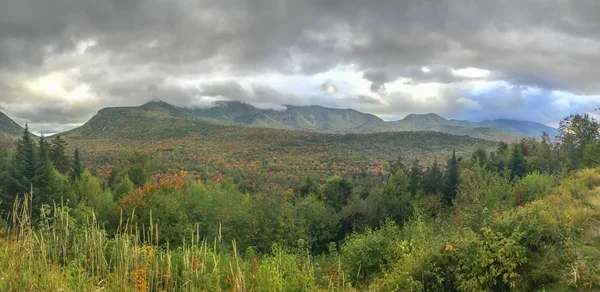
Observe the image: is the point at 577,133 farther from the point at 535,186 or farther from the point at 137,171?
the point at 137,171

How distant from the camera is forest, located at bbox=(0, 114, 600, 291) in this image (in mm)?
5691

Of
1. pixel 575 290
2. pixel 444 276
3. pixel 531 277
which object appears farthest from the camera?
pixel 444 276

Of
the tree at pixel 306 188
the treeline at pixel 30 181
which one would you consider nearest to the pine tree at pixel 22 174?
the treeline at pixel 30 181

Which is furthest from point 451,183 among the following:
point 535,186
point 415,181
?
point 535,186

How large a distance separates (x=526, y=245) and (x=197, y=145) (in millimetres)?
133709

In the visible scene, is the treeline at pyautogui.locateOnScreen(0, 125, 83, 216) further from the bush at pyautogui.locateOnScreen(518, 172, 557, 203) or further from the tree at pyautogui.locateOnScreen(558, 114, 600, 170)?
the tree at pyautogui.locateOnScreen(558, 114, 600, 170)

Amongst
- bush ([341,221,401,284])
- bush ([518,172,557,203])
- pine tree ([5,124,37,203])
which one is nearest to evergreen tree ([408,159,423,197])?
bush ([518,172,557,203])

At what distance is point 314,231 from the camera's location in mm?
32250

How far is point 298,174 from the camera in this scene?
8600 cm

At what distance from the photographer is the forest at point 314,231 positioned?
569 centimetres

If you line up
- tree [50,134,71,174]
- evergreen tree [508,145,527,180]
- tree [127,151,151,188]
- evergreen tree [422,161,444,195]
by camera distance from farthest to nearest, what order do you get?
1. tree [127,151,151,188]
2. tree [50,134,71,174]
3. evergreen tree [508,145,527,180]
4. evergreen tree [422,161,444,195]

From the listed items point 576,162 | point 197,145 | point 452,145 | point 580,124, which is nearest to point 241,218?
point 576,162

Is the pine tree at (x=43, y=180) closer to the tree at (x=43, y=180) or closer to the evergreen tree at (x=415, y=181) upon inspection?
the tree at (x=43, y=180)

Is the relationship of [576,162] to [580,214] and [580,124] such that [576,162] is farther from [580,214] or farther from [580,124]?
[580,214]
